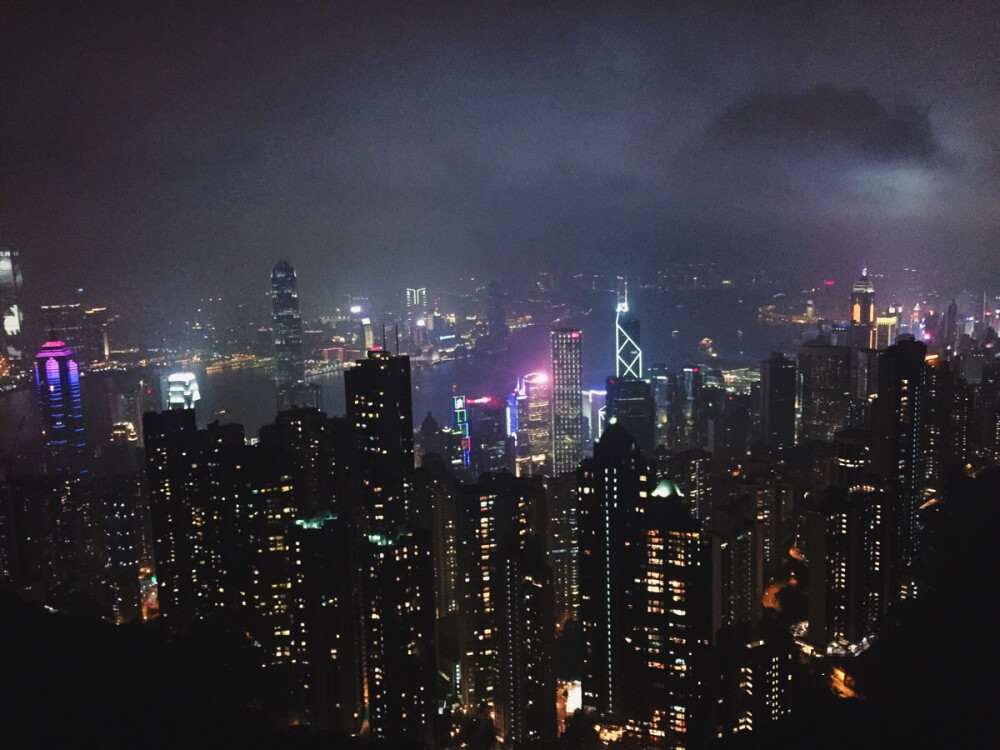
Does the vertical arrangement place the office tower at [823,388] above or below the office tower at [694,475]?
above

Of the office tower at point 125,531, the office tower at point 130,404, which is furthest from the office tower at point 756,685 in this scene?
the office tower at point 130,404

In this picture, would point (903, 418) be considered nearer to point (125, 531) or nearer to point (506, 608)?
point (506, 608)

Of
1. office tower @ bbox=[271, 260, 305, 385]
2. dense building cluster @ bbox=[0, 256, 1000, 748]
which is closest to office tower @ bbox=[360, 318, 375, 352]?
dense building cluster @ bbox=[0, 256, 1000, 748]

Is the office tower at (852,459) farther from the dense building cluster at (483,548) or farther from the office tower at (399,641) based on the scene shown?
the office tower at (399,641)

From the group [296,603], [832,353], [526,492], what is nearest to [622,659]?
[526,492]

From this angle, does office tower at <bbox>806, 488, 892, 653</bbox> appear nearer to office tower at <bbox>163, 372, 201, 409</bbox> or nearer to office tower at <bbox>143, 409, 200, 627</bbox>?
office tower at <bbox>143, 409, 200, 627</bbox>

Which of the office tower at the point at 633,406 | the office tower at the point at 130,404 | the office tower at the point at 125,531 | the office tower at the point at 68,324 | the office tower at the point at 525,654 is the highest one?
the office tower at the point at 68,324
